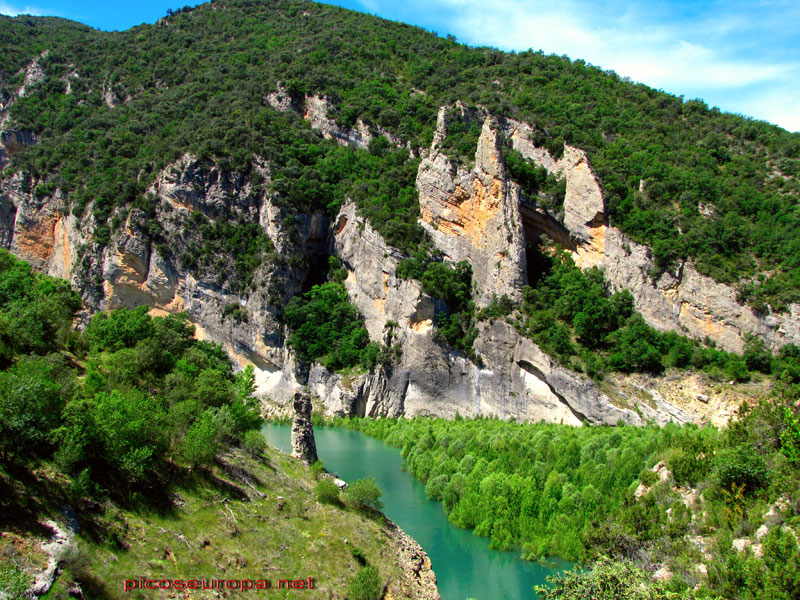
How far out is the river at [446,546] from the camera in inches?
853

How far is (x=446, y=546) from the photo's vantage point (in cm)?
2478

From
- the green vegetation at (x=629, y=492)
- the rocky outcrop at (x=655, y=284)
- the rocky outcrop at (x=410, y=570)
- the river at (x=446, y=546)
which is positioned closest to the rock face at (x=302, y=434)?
the river at (x=446, y=546)

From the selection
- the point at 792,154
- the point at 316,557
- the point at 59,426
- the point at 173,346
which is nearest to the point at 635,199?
the point at 792,154

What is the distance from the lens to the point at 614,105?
69.8m

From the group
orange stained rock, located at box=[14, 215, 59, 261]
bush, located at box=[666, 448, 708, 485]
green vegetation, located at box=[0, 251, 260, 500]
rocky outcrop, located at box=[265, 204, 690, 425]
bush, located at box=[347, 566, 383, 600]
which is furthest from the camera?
orange stained rock, located at box=[14, 215, 59, 261]

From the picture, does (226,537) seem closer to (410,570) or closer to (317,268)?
(410,570)

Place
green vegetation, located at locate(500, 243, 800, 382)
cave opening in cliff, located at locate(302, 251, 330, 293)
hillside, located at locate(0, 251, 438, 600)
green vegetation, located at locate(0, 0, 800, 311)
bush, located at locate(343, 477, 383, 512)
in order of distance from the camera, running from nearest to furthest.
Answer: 1. hillside, located at locate(0, 251, 438, 600)
2. bush, located at locate(343, 477, 383, 512)
3. green vegetation, located at locate(500, 243, 800, 382)
4. green vegetation, located at locate(0, 0, 800, 311)
5. cave opening in cliff, located at locate(302, 251, 330, 293)

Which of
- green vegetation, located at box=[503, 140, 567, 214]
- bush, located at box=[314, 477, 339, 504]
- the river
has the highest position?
green vegetation, located at box=[503, 140, 567, 214]

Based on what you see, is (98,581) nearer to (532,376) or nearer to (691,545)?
(691,545)

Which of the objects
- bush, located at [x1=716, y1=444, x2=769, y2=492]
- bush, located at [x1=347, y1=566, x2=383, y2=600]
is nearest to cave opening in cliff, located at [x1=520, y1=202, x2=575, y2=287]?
bush, located at [x1=716, y1=444, x2=769, y2=492]

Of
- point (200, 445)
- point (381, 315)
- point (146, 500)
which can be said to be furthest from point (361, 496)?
point (381, 315)

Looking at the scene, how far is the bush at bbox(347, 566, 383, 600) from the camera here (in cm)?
1706

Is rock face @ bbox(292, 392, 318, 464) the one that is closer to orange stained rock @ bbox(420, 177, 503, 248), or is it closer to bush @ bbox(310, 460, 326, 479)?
bush @ bbox(310, 460, 326, 479)

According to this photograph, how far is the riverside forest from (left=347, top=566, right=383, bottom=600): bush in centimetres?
10
